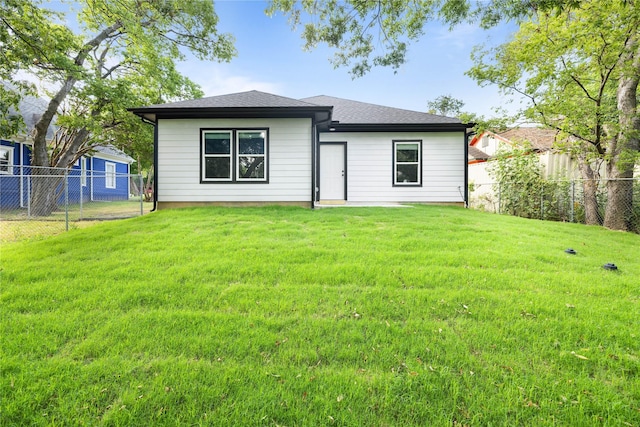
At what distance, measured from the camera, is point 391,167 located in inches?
407

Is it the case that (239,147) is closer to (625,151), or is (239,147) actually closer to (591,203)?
(625,151)

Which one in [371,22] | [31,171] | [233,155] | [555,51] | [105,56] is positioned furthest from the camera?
[105,56]

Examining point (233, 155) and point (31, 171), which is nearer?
point (233, 155)

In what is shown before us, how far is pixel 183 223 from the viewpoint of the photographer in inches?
243

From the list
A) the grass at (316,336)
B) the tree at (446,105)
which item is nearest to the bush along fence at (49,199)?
the grass at (316,336)

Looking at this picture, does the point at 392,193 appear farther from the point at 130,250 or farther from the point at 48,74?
the point at 48,74

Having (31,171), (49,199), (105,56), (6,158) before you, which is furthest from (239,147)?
(6,158)

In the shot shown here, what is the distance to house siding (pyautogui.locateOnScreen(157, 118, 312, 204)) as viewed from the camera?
345 inches

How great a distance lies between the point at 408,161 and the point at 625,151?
5391 mm

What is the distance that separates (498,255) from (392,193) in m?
6.27

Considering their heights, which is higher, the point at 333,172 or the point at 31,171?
the point at 31,171

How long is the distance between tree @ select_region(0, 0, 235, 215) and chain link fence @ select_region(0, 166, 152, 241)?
0.14m

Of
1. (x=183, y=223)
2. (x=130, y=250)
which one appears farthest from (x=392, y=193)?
(x=130, y=250)

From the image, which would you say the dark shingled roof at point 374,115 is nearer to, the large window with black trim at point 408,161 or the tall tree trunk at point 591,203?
the large window with black trim at point 408,161
